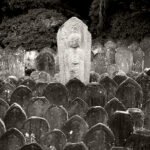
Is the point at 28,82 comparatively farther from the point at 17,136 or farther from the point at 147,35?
the point at 147,35

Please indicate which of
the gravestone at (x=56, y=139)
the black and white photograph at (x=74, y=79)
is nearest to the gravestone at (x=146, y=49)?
the black and white photograph at (x=74, y=79)

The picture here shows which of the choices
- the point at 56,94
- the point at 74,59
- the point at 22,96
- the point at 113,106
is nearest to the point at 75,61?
the point at 74,59

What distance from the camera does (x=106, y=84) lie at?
600cm

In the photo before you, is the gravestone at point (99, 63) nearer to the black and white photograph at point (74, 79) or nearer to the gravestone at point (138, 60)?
the black and white photograph at point (74, 79)

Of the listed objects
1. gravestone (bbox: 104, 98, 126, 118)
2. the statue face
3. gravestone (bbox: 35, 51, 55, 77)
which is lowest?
gravestone (bbox: 104, 98, 126, 118)

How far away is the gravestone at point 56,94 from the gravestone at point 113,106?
722mm

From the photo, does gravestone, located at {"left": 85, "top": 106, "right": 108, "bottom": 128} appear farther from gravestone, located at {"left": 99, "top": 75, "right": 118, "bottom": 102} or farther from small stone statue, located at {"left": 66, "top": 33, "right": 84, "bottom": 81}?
small stone statue, located at {"left": 66, "top": 33, "right": 84, "bottom": 81}

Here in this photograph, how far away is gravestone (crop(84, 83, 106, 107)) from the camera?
566cm

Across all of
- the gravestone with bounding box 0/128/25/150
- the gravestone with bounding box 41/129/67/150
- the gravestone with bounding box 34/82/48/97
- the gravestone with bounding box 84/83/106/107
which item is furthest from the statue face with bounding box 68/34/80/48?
the gravestone with bounding box 0/128/25/150

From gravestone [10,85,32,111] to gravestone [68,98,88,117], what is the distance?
27.4 inches

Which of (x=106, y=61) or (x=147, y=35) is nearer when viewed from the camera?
(x=106, y=61)

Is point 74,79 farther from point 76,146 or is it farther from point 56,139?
point 76,146

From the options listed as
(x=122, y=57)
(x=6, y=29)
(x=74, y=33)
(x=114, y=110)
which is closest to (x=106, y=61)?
(x=122, y=57)

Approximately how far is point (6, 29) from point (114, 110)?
5558 millimetres
